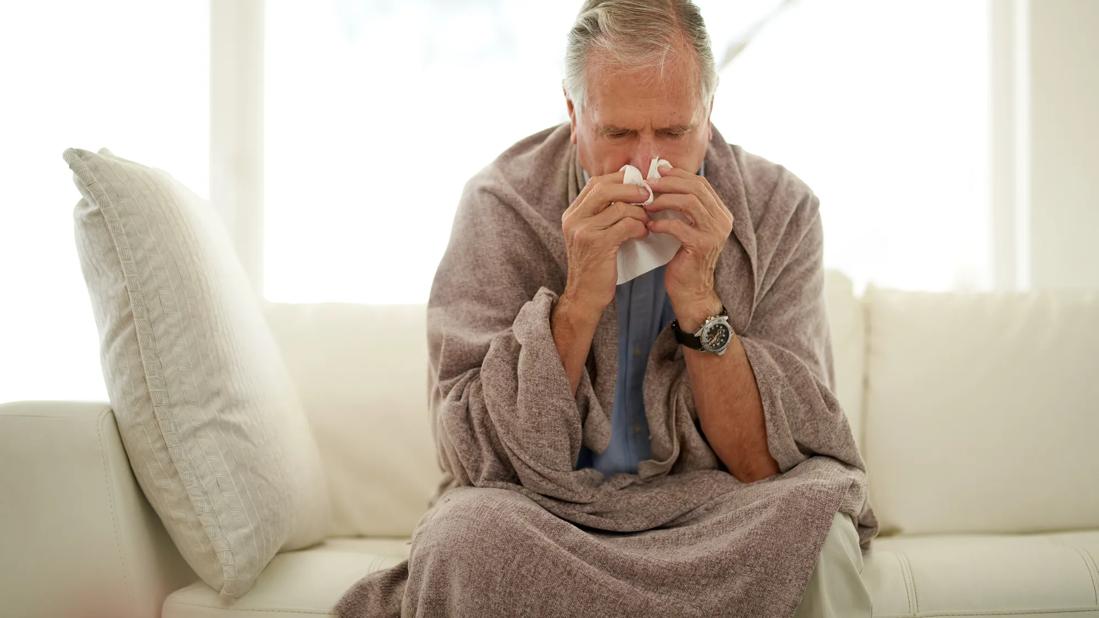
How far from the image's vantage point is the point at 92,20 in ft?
8.90

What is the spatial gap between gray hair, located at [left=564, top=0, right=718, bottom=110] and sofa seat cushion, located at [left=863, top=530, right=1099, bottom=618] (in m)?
0.82

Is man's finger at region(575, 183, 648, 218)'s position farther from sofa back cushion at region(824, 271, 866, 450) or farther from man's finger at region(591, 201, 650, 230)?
sofa back cushion at region(824, 271, 866, 450)

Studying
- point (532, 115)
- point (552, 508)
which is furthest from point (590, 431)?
point (532, 115)

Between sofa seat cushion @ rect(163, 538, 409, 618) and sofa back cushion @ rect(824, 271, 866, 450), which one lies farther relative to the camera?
sofa back cushion @ rect(824, 271, 866, 450)

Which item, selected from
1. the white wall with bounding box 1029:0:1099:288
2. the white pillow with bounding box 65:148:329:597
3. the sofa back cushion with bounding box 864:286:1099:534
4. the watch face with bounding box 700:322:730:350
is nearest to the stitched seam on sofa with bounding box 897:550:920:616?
the sofa back cushion with bounding box 864:286:1099:534

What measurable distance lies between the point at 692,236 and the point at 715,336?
15cm

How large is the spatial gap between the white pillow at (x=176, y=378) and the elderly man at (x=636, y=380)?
210 millimetres

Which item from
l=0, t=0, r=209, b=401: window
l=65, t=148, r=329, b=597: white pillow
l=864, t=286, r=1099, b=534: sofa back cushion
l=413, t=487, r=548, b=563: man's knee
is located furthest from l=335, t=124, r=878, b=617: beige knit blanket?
l=0, t=0, r=209, b=401: window

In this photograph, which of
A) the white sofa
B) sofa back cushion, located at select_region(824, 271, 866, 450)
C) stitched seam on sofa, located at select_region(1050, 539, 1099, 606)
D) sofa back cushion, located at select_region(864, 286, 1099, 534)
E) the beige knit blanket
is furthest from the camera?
sofa back cushion, located at select_region(824, 271, 866, 450)

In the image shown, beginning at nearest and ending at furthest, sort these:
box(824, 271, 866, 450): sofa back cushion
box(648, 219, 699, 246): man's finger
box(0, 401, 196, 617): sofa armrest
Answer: box(0, 401, 196, 617): sofa armrest, box(648, 219, 699, 246): man's finger, box(824, 271, 866, 450): sofa back cushion

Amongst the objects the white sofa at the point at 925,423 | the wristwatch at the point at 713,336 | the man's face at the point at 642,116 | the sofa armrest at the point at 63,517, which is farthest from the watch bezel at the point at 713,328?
the sofa armrest at the point at 63,517

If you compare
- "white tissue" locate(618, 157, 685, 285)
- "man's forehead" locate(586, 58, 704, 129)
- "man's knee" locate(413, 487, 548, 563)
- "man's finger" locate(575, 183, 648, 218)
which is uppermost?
"man's forehead" locate(586, 58, 704, 129)

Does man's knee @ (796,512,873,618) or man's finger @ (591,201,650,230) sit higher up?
man's finger @ (591,201,650,230)

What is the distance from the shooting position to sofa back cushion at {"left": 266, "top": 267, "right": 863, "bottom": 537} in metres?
2.02
